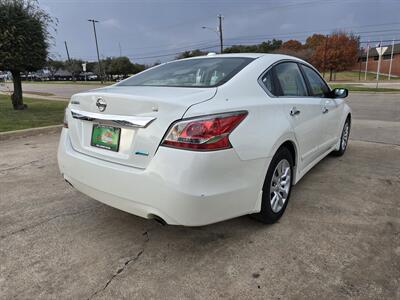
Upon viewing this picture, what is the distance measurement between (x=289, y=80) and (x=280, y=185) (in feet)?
3.72

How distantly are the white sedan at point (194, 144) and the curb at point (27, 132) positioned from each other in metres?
4.97

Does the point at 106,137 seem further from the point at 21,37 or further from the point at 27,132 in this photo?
the point at 21,37

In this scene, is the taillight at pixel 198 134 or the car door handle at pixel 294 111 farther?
the car door handle at pixel 294 111

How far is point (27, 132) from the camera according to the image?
7449mm

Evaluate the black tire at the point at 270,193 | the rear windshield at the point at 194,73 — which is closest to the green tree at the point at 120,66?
the rear windshield at the point at 194,73

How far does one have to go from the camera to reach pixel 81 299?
2121mm

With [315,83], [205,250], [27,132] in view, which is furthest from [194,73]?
[27,132]

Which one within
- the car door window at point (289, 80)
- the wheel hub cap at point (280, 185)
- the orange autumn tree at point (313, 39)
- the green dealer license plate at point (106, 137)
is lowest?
the wheel hub cap at point (280, 185)

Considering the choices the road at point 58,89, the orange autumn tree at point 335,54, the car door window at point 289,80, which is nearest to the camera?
the car door window at point 289,80

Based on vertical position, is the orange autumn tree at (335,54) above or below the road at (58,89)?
above

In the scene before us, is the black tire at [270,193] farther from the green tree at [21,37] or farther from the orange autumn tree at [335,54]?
the orange autumn tree at [335,54]

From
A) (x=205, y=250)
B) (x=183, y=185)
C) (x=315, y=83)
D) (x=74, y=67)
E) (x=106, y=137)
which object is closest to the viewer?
(x=183, y=185)

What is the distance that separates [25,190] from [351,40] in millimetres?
64066

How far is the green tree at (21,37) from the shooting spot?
9930 mm
